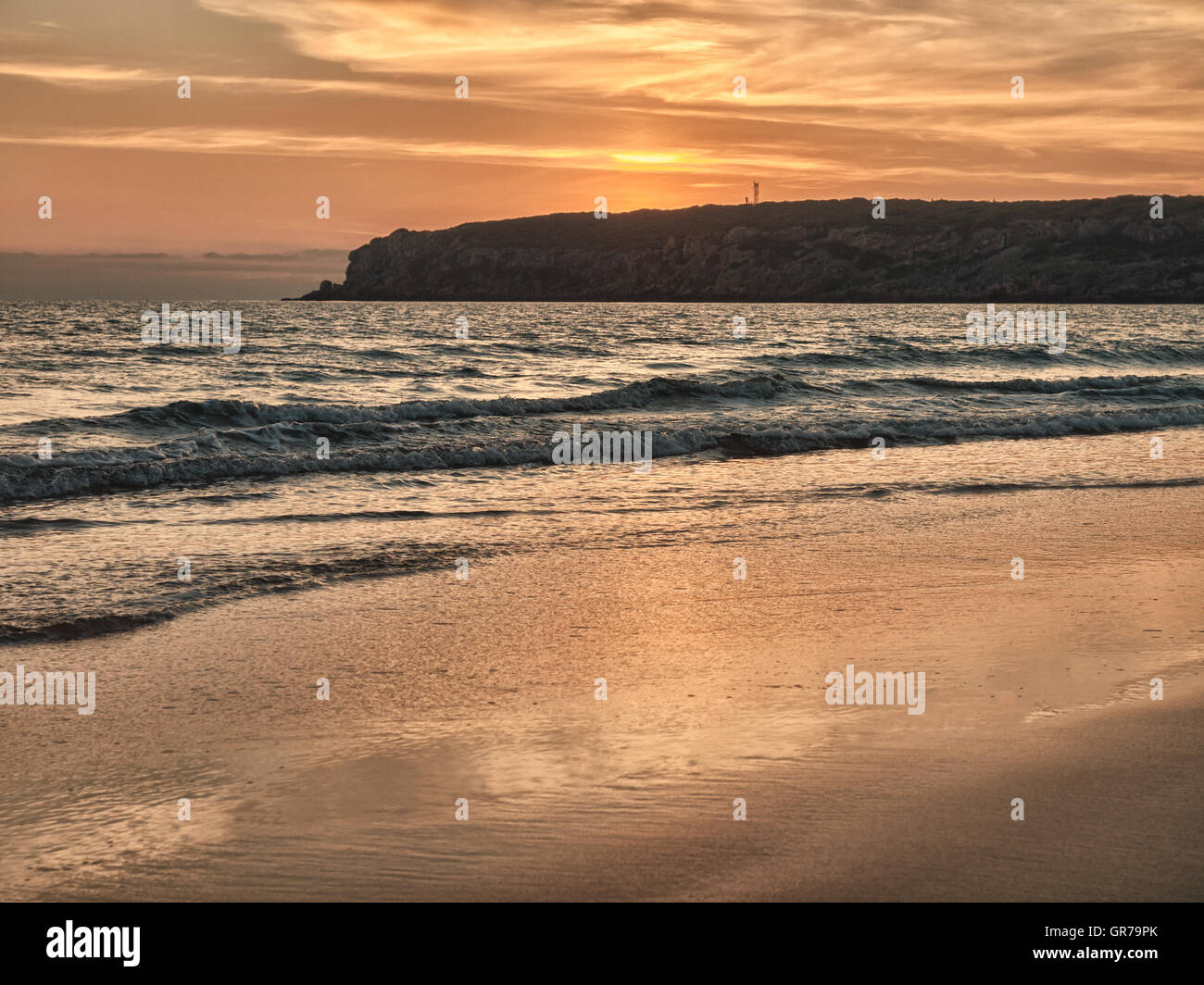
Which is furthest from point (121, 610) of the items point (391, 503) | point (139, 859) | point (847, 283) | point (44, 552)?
point (847, 283)

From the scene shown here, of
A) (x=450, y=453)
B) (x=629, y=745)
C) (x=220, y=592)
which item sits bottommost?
(x=629, y=745)

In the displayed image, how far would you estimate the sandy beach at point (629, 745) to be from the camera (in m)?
3.87

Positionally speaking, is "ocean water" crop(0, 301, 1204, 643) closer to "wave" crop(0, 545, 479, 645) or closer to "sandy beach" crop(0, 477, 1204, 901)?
"wave" crop(0, 545, 479, 645)

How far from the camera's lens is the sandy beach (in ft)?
12.7

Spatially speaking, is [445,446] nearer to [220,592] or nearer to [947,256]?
[220,592]

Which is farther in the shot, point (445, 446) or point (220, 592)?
point (445, 446)

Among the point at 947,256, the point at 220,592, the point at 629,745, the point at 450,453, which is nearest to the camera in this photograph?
the point at 629,745

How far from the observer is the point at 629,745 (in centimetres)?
500

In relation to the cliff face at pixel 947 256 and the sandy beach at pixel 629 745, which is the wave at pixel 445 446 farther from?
the cliff face at pixel 947 256

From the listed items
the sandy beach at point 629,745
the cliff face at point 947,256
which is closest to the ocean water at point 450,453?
the sandy beach at point 629,745

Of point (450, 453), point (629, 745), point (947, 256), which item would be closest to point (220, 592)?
point (629, 745)

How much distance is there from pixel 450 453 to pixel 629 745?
38.1 feet

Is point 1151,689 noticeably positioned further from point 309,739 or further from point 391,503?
point 391,503

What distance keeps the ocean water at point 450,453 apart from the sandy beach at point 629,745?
155 cm
